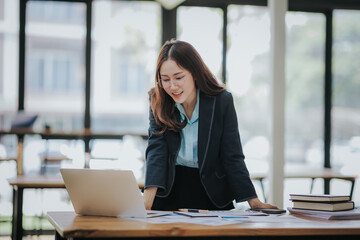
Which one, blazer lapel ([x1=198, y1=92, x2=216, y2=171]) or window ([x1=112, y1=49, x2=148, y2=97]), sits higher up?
window ([x1=112, y1=49, x2=148, y2=97])

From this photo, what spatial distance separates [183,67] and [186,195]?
20.2 inches

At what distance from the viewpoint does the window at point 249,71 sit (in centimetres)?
638

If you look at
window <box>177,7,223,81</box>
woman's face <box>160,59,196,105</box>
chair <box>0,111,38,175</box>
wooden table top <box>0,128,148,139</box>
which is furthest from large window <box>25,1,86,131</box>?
woman's face <box>160,59,196,105</box>

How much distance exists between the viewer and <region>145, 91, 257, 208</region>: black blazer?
2.02 m

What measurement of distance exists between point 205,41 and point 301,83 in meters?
1.30

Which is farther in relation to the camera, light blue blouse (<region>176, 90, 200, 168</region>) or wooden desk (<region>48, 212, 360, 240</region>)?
light blue blouse (<region>176, 90, 200, 168</region>)

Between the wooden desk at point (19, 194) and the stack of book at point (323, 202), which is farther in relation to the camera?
the wooden desk at point (19, 194)

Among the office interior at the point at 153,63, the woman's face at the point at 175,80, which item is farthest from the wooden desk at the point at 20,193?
the office interior at the point at 153,63

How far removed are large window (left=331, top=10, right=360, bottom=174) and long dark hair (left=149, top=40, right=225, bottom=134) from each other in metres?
4.67

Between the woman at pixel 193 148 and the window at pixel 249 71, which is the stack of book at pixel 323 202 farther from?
the window at pixel 249 71

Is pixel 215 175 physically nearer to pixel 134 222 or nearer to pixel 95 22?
pixel 134 222

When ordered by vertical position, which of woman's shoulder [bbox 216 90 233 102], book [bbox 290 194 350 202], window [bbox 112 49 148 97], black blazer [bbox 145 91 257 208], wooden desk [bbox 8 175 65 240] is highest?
window [bbox 112 49 148 97]

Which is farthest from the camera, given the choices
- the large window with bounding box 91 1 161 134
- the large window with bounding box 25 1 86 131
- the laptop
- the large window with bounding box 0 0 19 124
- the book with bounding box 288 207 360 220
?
the large window with bounding box 91 1 161 134

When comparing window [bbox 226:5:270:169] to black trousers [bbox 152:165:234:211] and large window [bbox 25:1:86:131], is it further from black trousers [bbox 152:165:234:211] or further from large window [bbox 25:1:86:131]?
black trousers [bbox 152:165:234:211]
